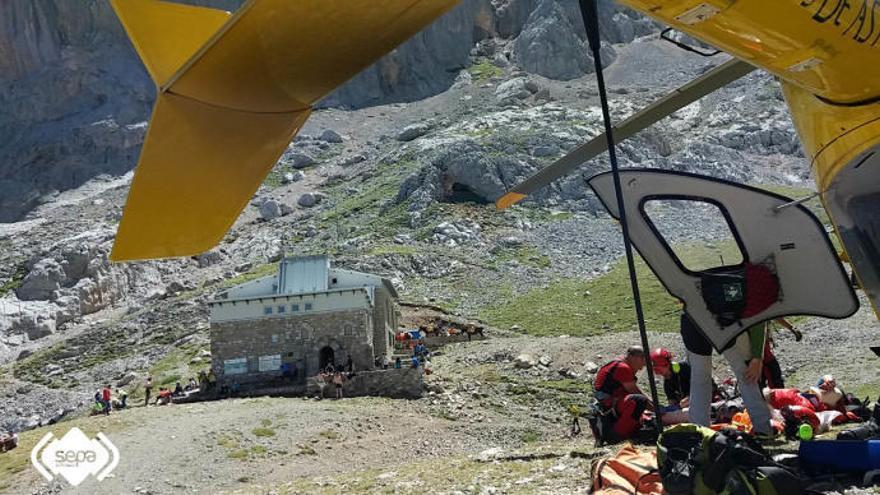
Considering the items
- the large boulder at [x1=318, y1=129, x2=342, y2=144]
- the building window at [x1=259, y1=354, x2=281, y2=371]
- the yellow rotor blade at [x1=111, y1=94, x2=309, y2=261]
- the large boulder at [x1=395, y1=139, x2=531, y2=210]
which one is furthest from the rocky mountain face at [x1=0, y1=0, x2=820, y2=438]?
the yellow rotor blade at [x1=111, y1=94, x2=309, y2=261]

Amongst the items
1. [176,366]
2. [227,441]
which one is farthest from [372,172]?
[227,441]

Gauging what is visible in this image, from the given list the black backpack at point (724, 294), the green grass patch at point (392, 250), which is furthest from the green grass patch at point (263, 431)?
the green grass patch at point (392, 250)

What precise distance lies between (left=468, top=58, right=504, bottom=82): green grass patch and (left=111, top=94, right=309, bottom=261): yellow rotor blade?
454ft

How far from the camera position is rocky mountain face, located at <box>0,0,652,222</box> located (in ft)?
396

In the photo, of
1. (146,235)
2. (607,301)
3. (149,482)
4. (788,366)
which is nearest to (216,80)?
(146,235)

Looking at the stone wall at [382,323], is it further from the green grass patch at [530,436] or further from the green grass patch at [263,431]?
the green grass patch at [530,436]

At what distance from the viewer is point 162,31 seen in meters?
4.92

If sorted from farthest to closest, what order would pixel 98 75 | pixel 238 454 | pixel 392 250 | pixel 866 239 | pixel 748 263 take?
pixel 98 75, pixel 392 250, pixel 238 454, pixel 748 263, pixel 866 239

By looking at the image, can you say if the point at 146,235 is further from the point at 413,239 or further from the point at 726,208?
the point at 413,239

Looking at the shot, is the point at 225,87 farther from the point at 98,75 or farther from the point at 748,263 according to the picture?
the point at 98,75

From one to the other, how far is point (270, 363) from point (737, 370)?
89.8ft

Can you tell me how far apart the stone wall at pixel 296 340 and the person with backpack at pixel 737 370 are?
2551cm

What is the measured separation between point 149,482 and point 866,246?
15540 mm

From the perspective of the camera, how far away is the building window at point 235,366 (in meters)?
32.6
